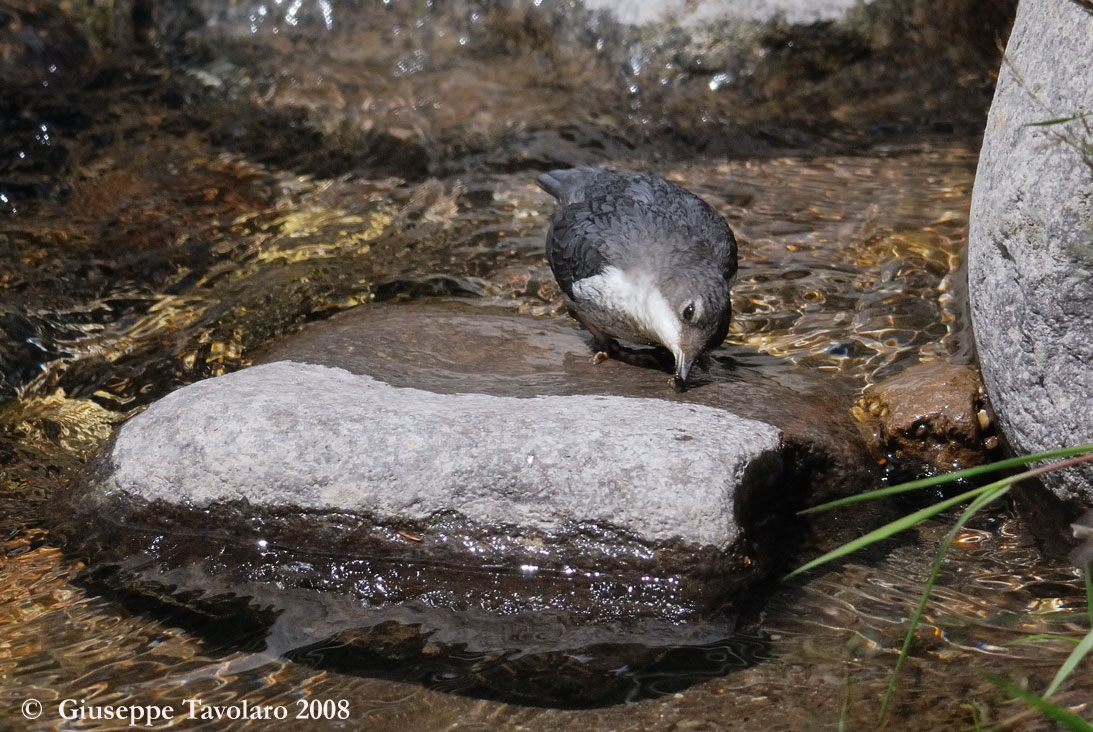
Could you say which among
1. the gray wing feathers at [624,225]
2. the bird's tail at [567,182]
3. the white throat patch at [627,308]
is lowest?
the white throat patch at [627,308]

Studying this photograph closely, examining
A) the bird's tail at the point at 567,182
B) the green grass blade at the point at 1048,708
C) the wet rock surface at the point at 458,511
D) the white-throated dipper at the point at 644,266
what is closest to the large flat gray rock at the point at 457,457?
the wet rock surface at the point at 458,511

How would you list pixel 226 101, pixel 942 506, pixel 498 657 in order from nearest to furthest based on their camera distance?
pixel 942 506 → pixel 498 657 → pixel 226 101

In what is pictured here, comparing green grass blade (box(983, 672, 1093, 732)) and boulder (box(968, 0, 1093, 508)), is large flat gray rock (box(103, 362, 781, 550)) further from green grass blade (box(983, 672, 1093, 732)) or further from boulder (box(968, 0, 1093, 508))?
green grass blade (box(983, 672, 1093, 732))

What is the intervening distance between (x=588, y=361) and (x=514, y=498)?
128cm

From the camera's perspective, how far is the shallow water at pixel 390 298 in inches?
132

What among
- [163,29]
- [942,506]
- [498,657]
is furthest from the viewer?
[163,29]

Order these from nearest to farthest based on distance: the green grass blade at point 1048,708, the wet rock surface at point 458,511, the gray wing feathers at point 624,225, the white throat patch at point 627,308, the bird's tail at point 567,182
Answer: the green grass blade at point 1048,708 → the wet rock surface at point 458,511 → the white throat patch at point 627,308 → the gray wing feathers at point 624,225 → the bird's tail at point 567,182

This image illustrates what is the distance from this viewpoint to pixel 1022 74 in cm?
386

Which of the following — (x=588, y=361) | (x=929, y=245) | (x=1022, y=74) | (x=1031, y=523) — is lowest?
(x=1031, y=523)

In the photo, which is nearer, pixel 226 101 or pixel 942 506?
pixel 942 506

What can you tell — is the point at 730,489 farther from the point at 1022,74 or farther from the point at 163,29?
the point at 163,29

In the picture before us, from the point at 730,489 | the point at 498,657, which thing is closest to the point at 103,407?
the point at 498,657

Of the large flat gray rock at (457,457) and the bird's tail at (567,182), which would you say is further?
the bird's tail at (567,182)

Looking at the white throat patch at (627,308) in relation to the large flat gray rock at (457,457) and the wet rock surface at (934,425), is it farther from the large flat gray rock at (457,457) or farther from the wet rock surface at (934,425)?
the wet rock surface at (934,425)
